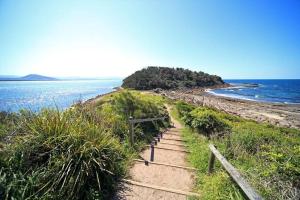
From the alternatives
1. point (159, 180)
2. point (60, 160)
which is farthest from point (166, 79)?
point (60, 160)

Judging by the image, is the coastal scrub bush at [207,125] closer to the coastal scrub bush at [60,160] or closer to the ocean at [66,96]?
the ocean at [66,96]

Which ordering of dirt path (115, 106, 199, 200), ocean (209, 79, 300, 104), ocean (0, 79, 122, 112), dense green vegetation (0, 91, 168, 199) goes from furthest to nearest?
ocean (209, 79, 300, 104)
ocean (0, 79, 122, 112)
dirt path (115, 106, 199, 200)
dense green vegetation (0, 91, 168, 199)

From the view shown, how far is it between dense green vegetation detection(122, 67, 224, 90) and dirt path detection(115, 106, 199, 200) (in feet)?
186

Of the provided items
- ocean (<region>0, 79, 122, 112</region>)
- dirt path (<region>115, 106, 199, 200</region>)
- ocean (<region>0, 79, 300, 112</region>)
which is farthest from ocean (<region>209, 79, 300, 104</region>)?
dirt path (<region>115, 106, 199, 200</region>)

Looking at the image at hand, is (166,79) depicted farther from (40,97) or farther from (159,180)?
(159,180)

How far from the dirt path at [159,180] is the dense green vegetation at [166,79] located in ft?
186

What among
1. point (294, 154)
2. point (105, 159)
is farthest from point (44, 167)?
point (294, 154)

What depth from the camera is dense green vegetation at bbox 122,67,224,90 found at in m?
66.7

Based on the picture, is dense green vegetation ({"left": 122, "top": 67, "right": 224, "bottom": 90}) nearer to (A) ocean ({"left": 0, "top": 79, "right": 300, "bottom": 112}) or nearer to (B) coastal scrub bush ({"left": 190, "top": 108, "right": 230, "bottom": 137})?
(A) ocean ({"left": 0, "top": 79, "right": 300, "bottom": 112})

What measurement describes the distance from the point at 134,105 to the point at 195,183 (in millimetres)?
7734

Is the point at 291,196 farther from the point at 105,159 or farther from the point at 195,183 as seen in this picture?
the point at 105,159

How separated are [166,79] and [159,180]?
7433cm

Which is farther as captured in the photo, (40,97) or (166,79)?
(166,79)

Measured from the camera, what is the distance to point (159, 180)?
5.59 m
